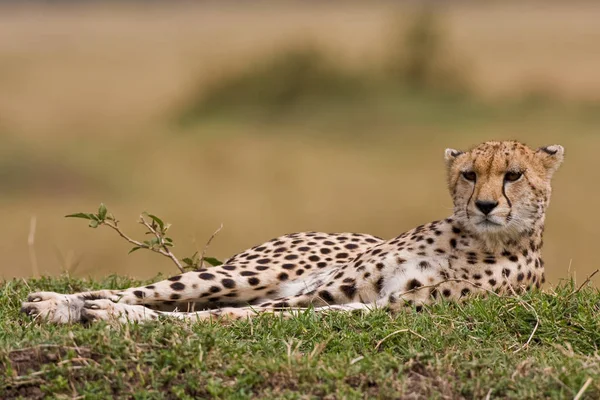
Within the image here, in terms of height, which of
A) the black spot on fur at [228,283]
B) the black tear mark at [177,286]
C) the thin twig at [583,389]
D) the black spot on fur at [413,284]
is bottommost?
the black spot on fur at [228,283]

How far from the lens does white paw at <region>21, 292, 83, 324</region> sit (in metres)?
4.20

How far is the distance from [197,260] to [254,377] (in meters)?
2.21

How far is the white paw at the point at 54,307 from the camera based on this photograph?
4199 mm

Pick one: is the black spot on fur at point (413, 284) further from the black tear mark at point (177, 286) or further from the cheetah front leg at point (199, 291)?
the black tear mark at point (177, 286)

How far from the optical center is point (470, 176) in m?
4.58

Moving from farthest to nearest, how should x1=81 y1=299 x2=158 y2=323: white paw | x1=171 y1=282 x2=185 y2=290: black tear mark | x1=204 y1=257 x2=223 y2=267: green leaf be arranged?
1. x1=204 y1=257 x2=223 y2=267: green leaf
2. x1=171 y1=282 x2=185 y2=290: black tear mark
3. x1=81 y1=299 x2=158 y2=323: white paw

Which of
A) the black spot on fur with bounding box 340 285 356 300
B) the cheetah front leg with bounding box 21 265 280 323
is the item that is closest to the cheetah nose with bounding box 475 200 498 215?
the black spot on fur with bounding box 340 285 356 300

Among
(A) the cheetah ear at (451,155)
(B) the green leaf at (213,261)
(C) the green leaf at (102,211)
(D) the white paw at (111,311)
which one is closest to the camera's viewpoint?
(D) the white paw at (111,311)

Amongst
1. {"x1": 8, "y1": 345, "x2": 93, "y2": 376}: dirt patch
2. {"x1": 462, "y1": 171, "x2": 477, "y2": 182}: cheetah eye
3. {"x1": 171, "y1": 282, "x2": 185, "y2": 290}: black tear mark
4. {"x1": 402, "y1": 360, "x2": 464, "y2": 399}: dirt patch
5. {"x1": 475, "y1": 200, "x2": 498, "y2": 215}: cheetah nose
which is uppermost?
{"x1": 462, "y1": 171, "x2": 477, "y2": 182}: cheetah eye

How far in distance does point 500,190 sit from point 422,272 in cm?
46

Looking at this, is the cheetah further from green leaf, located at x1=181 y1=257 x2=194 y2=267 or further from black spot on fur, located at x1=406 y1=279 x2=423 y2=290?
green leaf, located at x1=181 y1=257 x2=194 y2=267

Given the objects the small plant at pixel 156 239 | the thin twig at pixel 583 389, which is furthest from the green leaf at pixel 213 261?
the thin twig at pixel 583 389

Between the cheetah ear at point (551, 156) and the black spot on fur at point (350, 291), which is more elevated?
the cheetah ear at point (551, 156)

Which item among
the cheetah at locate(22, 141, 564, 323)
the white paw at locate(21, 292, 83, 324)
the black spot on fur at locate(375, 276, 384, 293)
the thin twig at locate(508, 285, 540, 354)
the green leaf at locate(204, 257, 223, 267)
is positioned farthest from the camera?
the green leaf at locate(204, 257, 223, 267)
